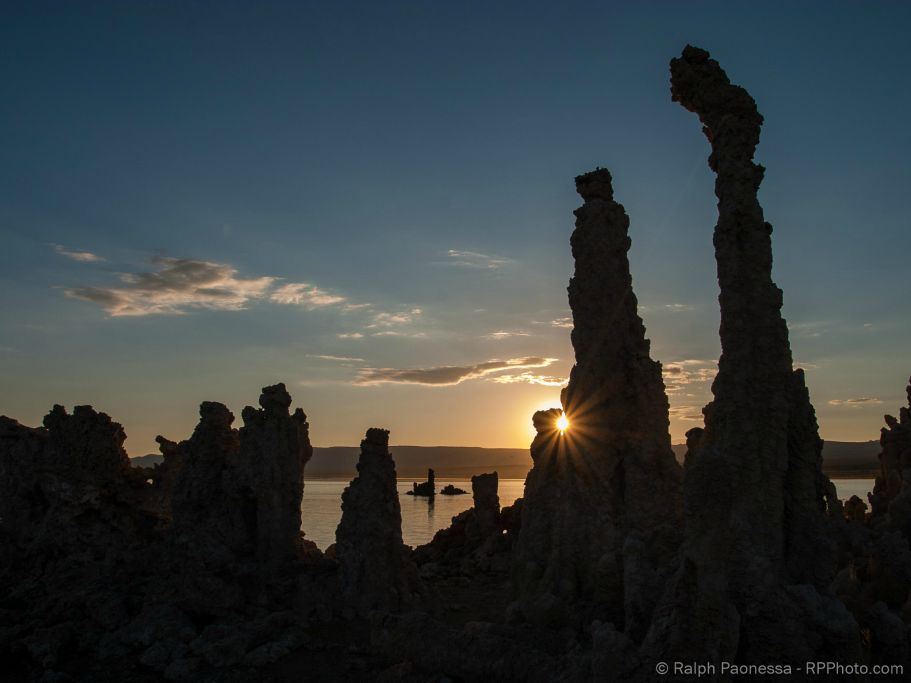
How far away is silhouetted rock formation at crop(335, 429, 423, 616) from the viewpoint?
17109 mm

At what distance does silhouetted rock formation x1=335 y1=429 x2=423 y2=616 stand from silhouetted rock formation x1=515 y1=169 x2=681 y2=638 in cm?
305

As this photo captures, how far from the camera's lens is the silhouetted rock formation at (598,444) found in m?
15.6

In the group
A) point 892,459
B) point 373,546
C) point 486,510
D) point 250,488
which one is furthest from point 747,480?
point 892,459

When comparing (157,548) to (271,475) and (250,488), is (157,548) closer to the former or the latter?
Answer: (250,488)

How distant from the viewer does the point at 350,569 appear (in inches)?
680

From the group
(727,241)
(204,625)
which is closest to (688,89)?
(727,241)

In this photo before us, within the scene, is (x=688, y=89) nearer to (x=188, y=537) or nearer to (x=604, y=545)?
(x=604, y=545)

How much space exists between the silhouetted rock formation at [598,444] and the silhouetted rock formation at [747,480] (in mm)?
4255

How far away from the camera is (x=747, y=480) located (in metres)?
10.9

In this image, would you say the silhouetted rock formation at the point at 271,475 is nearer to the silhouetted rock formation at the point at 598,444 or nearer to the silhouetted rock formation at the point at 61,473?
the silhouetted rock formation at the point at 61,473

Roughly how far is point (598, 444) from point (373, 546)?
5.90 metres

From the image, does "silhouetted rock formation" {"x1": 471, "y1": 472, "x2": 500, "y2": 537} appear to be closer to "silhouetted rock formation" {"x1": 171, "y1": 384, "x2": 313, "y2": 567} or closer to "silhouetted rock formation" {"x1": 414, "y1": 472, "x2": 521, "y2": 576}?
"silhouetted rock formation" {"x1": 414, "y1": 472, "x2": 521, "y2": 576}

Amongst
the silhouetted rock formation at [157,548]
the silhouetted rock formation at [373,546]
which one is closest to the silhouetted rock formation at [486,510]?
the silhouetted rock formation at [157,548]

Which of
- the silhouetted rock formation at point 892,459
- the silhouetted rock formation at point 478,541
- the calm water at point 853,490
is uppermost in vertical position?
the silhouetted rock formation at point 892,459
